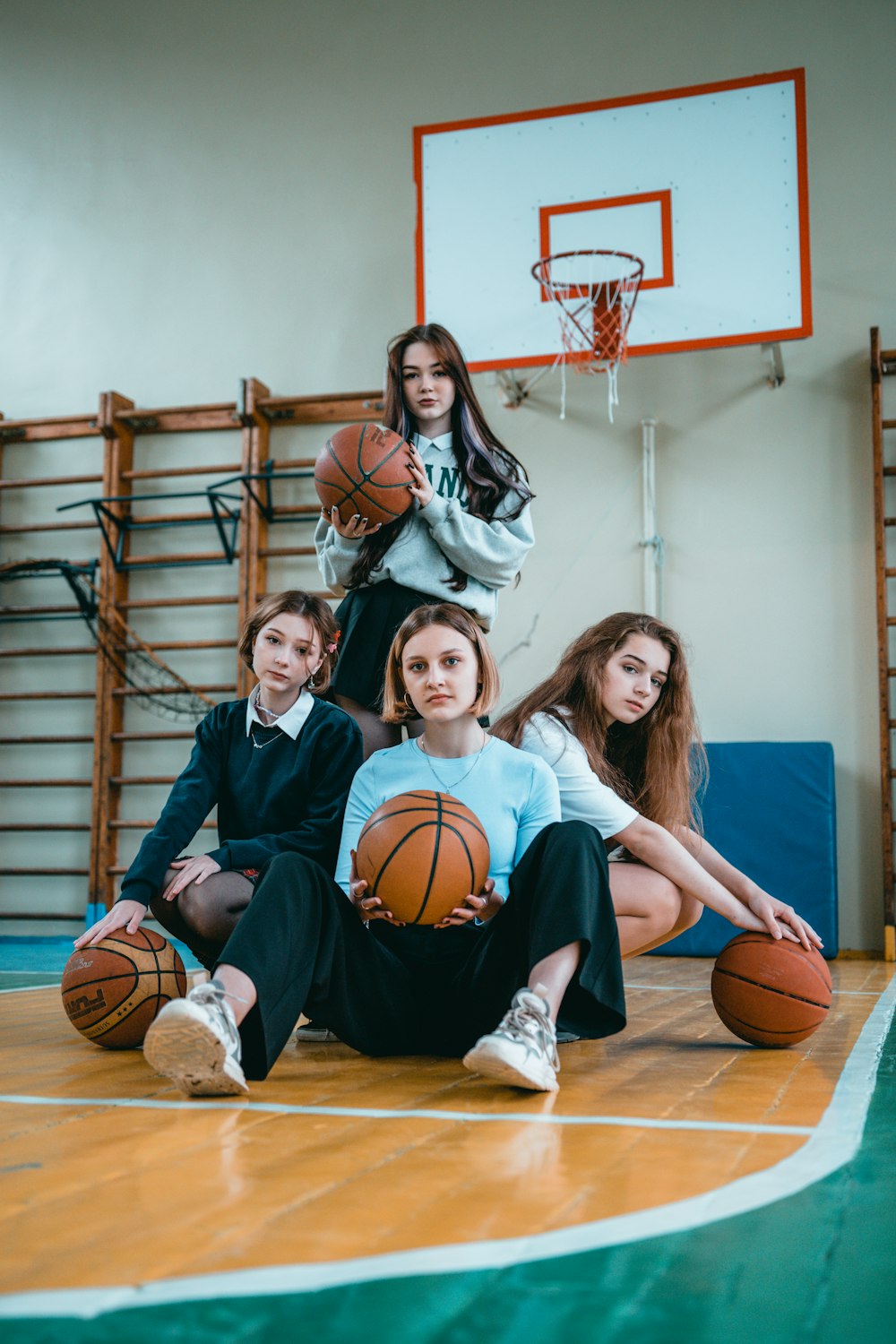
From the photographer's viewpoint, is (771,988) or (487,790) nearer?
(487,790)

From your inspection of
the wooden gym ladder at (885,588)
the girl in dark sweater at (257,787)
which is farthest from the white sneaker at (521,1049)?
the wooden gym ladder at (885,588)

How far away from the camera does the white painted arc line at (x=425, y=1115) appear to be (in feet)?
5.32

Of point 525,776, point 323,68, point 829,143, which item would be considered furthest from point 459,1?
point 525,776

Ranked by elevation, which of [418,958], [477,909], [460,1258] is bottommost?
[460,1258]

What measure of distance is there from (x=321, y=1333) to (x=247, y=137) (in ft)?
22.4

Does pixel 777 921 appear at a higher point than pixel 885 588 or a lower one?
lower

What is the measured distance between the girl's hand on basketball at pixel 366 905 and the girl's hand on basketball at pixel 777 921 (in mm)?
739

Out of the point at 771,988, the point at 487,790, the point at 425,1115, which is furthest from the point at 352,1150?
the point at 771,988

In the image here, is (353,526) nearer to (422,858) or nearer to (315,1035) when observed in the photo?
(422,858)

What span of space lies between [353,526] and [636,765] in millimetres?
807

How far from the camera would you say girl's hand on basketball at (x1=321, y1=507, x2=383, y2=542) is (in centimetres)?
260

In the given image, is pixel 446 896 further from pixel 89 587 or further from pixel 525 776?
pixel 89 587

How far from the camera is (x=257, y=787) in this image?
100 inches

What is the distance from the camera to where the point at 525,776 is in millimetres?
2184
